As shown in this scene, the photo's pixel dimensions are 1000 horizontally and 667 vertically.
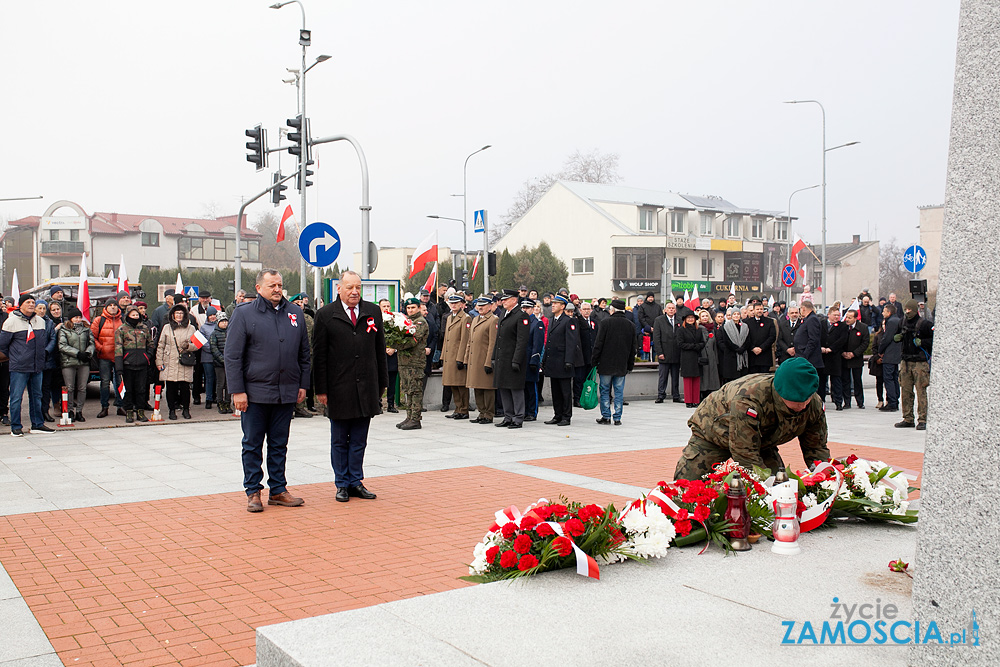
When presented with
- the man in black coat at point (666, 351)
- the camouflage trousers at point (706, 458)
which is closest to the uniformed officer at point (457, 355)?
the man in black coat at point (666, 351)

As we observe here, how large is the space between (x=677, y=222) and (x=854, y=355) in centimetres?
5592

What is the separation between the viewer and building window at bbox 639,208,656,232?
69.0 metres

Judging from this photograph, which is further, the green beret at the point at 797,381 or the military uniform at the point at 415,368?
the military uniform at the point at 415,368

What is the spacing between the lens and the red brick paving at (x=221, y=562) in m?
4.66

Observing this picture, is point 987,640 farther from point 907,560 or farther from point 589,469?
point 589,469

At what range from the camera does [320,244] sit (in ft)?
42.2

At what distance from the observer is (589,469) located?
9898 mm

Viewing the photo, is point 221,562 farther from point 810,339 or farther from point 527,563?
point 810,339

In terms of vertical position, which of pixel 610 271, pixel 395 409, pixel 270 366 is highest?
pixel 610 271

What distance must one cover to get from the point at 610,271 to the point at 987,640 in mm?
65066

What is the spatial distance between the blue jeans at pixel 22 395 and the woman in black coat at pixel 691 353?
38.1 feet

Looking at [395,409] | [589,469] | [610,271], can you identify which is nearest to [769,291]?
[610,271]

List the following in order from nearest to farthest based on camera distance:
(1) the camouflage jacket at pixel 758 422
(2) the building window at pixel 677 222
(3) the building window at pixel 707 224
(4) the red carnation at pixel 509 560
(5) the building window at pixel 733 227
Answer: (4) the red carnation at pixel 509 560
(1) the camouflage jacket at pixel 758 422
(2) the building window at pixel 677 222
(3) the building window at pixel 707 224
(5) the building window at pixel 733 227

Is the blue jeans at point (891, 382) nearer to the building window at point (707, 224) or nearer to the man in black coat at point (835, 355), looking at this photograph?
the man in black coat at point (835, 355)
